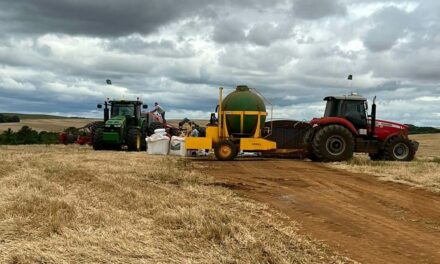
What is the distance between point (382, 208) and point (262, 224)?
117 inches

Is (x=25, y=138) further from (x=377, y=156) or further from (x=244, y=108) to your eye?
(x=377, y=156)

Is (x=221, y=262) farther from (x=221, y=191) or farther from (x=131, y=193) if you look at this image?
(x=221, y=191)

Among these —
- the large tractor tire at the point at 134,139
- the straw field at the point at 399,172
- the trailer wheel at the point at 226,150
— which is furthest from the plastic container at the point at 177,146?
the straw field at the point at 399,172

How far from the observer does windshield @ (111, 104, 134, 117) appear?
1060 inches

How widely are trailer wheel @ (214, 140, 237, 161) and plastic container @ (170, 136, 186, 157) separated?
315 cm

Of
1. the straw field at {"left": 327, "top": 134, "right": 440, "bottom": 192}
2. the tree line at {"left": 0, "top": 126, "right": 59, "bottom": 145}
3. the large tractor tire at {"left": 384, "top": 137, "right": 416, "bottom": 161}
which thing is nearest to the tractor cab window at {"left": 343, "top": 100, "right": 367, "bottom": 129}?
the large tractor tire at {"left": 384, "top": 137, "right": 416, "bottom": 161}

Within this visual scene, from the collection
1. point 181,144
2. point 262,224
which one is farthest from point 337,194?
point 181,144

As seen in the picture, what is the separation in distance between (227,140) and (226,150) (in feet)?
1.41

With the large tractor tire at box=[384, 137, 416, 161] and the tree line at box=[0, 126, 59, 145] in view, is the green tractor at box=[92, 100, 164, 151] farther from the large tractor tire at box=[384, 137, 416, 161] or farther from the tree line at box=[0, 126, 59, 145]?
the large tractor tire at box=[384, 137, 416, 161]

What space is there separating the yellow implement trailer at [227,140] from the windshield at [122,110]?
8.41 meters

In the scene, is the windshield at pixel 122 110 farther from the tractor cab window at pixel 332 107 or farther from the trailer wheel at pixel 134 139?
the tractor cab window at pixel 332 107

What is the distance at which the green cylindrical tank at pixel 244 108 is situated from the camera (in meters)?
19.4

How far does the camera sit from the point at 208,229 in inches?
242

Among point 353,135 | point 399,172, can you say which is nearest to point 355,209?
point 399,172
